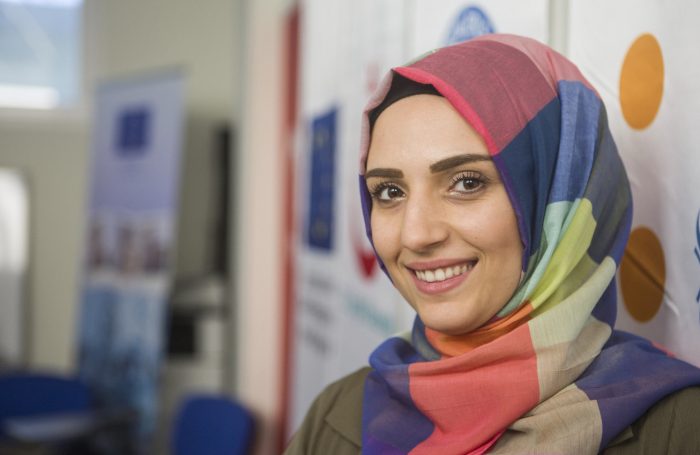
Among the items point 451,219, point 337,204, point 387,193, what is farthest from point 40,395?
point 451,219

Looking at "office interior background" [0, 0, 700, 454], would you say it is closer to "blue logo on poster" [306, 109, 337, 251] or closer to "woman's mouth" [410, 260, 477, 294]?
"blue logo on poster" [306, 109, 337, 251]

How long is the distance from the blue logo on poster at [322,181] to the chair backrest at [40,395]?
169cm

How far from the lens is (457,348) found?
1017mm

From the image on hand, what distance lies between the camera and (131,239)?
158 inches

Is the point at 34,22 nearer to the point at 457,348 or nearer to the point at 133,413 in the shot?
the point at 133,413

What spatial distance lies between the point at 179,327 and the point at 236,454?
1.39m

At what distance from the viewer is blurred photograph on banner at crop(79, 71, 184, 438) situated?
3826mm

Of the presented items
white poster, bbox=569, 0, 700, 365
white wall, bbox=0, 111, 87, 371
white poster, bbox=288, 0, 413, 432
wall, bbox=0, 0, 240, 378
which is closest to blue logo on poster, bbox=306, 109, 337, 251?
white poster, bbox=288, 0, 413, 432

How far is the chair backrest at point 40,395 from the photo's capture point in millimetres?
3609

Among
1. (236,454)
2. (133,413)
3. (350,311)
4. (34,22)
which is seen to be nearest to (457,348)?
(350,311)

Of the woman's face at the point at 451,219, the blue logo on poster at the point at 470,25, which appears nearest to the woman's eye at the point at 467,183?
the woman's face at the point at 451,219

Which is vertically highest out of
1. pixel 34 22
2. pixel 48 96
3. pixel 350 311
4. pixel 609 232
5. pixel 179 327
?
pixel 34 22

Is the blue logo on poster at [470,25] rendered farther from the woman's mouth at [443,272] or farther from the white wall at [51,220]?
the white wall at [51,220]

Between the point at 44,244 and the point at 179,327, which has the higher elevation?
the point at 44,244
